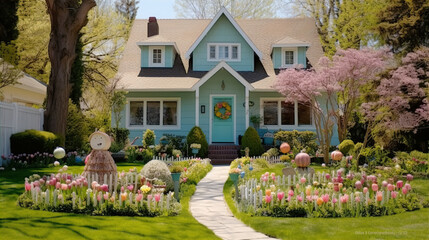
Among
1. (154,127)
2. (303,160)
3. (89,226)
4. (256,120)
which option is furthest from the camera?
(154,127)

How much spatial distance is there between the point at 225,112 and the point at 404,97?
8536 millimetres

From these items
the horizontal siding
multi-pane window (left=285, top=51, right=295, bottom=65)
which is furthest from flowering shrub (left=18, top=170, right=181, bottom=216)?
multi-pane window (left=285, top=51, right=295, bottom=65)

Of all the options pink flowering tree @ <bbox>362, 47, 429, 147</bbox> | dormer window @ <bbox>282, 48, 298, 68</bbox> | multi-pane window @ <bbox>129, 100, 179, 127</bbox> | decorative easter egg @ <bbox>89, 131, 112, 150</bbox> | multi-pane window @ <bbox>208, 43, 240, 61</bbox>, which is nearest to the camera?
decorative easter egg @ <bbox>89, 131, 112, 150</bbox>

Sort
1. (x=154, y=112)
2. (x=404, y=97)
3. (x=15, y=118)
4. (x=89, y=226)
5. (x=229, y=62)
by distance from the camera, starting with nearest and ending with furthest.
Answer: (x=89, y=226) < (x=15, y=118) < (x=404, y=97) < (x=154, y=112) < (x=229, y=62)

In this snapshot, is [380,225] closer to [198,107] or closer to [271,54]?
[198,107]

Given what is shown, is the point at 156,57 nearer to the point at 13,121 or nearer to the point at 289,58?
the point at 289,58

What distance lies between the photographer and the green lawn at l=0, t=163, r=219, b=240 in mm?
5816

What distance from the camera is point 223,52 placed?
74.0ft

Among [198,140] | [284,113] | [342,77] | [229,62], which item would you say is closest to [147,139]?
[198,140]

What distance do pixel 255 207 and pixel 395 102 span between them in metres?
9.54

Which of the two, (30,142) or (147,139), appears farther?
(147,139)

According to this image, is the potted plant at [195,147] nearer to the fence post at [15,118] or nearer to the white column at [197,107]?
the white column at [197,107]

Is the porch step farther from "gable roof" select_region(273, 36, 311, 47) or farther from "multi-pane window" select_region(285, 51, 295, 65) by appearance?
"gable roof" select_region(273, 36, 311, 47)

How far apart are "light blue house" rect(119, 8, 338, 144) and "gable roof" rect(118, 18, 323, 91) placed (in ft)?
0.17
